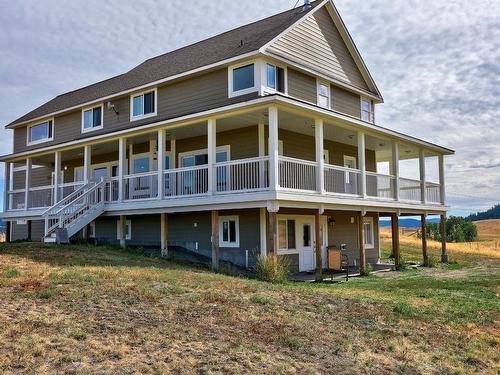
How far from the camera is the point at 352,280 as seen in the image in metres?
16.9

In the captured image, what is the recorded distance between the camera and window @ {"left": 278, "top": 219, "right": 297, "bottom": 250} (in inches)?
756

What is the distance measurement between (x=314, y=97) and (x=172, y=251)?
822 cm

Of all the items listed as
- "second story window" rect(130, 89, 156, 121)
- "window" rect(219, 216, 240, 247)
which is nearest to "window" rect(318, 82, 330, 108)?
"window" rect(219, 216, 240, 247)

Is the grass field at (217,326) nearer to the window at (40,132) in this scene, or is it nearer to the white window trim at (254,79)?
the white window trim at (254,79)

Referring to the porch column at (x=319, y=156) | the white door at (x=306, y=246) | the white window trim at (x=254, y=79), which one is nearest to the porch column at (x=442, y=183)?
the white door at (x=306, y=246)

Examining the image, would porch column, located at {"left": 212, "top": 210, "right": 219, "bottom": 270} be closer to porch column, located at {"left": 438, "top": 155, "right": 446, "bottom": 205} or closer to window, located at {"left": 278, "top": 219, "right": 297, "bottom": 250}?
window, located at {"left": 278, "top": 219, "right": 297, "bottom": 250}

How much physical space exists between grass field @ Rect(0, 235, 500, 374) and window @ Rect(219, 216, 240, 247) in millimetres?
6562

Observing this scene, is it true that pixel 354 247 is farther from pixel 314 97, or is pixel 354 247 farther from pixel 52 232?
pixel 52 232

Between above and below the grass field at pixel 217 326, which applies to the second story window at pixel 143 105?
above

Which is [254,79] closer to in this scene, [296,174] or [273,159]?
[296,174]

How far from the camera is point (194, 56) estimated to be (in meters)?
21.3

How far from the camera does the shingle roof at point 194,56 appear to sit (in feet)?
61.9

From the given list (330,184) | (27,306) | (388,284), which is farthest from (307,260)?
(27,306)

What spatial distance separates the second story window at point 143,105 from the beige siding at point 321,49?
5982 millimetres
